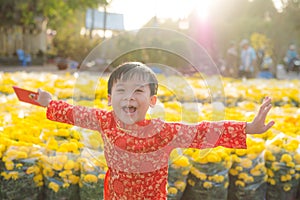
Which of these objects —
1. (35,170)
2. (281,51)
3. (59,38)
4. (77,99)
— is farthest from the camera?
(59,38)

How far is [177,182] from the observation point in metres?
3.07

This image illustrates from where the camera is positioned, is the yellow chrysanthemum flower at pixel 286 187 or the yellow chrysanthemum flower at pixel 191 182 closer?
the yellow chrysanthemum flower at pixel 191 182

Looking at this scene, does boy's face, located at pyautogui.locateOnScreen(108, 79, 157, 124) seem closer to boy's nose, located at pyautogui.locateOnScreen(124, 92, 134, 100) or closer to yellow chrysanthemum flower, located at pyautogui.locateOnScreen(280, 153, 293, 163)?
boy's nose, located at pyautogui.locateOnScreen(124, 92, 134, 100)

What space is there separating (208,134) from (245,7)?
42.8 meters

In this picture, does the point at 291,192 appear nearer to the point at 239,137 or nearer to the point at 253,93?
the point at 239,137

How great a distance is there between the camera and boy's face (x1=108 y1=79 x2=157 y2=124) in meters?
1.88

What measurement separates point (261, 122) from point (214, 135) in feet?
0.72

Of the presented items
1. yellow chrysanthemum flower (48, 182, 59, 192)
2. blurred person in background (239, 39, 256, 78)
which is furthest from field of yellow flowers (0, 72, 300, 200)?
blurred person in background (239, 39, 256, 78)

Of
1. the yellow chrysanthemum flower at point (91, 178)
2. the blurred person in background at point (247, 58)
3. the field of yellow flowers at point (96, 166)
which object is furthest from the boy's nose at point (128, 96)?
the blurred person in background at point (247, 58)

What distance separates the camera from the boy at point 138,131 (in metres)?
1.90

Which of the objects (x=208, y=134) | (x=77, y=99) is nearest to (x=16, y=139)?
(x=77, y=99)

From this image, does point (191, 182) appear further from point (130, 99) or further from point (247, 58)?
point (247, 58)

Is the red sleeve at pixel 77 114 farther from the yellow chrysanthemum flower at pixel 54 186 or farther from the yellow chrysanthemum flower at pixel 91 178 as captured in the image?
the yellow chrysanthemum flower at pixel 54 186

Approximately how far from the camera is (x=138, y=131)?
199cm
